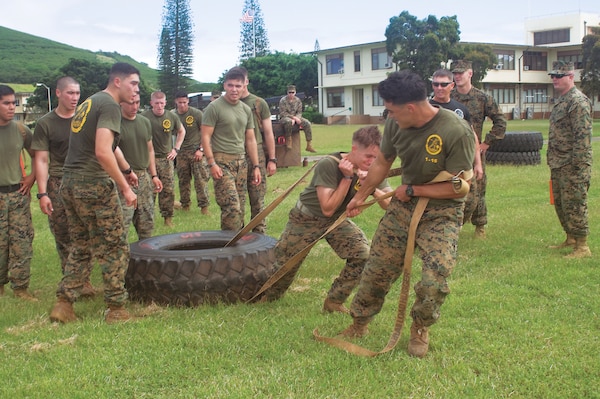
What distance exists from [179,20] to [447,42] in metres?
26.6

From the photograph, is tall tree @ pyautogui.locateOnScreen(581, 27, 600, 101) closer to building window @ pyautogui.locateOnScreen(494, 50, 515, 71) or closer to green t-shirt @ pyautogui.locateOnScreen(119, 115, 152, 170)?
building window @ pyautogui.locateOnScreen(494, 50, 515, 71)

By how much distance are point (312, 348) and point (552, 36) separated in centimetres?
7176

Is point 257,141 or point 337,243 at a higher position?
point 257,141

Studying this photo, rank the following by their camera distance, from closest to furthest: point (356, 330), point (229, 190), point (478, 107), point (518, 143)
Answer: point (356, 330) < point (229, 190) < point (478, 107) < point (518, 143)

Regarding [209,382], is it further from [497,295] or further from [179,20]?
[179,20]

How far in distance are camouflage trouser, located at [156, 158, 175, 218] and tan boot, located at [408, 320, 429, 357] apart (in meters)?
6.25

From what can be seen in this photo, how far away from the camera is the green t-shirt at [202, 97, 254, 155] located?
7516mm

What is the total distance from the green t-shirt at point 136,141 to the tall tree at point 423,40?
131 feet

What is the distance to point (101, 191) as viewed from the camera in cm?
500

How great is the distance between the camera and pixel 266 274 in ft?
18.6

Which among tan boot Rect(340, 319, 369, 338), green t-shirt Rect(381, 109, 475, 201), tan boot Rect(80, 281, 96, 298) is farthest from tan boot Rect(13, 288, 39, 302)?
green t-shirt Rect(381, 109, 475, 201)

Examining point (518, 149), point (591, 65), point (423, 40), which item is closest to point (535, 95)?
point (591, 65)

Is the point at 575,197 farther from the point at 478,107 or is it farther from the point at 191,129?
the point at 191,129

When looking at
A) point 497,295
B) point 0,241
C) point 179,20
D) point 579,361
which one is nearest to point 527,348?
point 579,361
